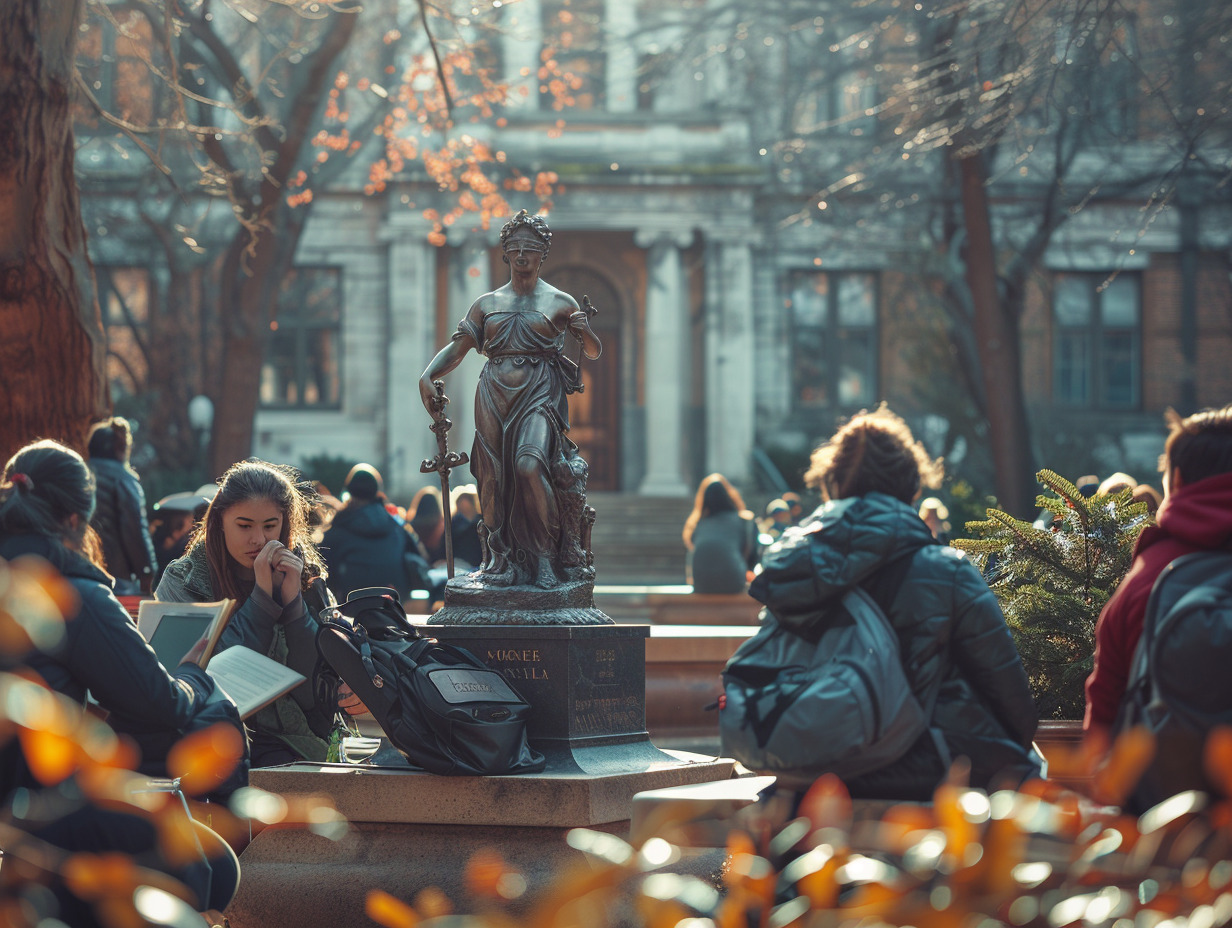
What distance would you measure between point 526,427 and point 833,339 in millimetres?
25645

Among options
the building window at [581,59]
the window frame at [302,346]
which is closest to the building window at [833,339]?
the building window at [581,59]

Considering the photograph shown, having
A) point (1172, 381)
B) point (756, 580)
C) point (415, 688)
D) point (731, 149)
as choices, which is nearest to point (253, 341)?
point (415, 688)

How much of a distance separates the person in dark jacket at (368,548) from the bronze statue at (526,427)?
3.69 m

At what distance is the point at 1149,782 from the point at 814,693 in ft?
2.86

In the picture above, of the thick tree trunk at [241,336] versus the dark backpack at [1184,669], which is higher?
the thick tree trunk at [241,336]

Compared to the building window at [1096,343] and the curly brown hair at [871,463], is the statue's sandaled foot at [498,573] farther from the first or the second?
the building window at [1096,343]

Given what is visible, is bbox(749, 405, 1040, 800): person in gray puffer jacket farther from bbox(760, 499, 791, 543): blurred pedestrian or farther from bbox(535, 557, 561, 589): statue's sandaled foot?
bbox(760, 499, 791, 543): blurred pedestrian

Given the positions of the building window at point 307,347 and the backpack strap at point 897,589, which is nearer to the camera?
the backpack strap at point 897,589

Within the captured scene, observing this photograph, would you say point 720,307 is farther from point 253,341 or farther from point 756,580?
point 756,580

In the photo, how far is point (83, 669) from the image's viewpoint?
364 centimetres

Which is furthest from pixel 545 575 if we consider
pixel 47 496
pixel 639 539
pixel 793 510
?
pixel 639 539

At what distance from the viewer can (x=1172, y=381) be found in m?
32.7

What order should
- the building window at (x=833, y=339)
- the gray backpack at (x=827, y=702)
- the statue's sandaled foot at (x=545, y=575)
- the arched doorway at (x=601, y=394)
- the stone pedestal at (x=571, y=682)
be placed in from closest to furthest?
1. the gray backpack at (x=827, y=702)
2. the stone pedestal at (x=571, y=682)
3. the statue's sandaled foot at (x=545, y=575)
4. the arched doorway at (x=601, y=394)
5. the building window at (x=833, y=339)

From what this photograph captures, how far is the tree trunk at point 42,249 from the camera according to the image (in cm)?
830
